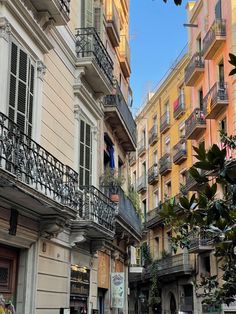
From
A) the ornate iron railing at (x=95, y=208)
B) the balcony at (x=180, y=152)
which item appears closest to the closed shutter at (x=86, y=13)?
the ornate iron railing at (x=95, y=208)

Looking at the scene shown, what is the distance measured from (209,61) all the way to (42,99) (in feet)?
66.4

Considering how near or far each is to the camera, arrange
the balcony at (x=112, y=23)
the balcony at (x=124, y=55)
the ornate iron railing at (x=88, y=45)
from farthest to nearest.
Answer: the balcony at (x=124, y=55)
the balcony at (x=112, y=23)
the ornate iron railing at (x=88, y=45)

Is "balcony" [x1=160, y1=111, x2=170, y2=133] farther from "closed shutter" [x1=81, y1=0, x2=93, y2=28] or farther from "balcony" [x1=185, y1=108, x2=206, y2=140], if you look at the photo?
"closed shutter" [x1=81, y1=0, x2=93, y2=28]

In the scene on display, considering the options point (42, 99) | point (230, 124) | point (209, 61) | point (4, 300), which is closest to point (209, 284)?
point (4, 300)

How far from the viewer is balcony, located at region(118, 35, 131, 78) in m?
22.7

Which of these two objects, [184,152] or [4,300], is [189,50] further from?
[4,300]

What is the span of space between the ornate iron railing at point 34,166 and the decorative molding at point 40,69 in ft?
5.23

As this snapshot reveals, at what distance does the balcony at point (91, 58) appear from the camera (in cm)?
1415

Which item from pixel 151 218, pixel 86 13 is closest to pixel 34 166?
pixel 86 13

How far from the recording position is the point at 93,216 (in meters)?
13.4

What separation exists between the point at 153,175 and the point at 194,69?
11.1 metres

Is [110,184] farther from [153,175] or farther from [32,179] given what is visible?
[153,175]

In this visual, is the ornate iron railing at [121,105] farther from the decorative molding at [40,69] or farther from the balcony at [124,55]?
the decorative molding at [40,69]

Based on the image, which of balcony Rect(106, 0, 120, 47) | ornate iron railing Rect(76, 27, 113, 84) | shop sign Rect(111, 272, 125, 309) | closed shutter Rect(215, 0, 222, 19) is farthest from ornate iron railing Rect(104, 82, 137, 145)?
closed shutter Rect(215, 0, 222, 19)
